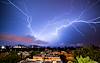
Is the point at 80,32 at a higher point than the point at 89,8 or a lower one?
lower

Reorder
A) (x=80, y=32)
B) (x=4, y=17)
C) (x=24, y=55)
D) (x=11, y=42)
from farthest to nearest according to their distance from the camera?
(x=24, y=55), (x=11, y=42), (x=80, y=32), (x=4, y=17)

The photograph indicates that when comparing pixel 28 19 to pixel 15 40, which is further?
pixel 15 40

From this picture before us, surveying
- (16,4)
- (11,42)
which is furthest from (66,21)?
(11,42)

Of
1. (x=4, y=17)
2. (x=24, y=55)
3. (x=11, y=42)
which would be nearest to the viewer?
(x=4, y=17)

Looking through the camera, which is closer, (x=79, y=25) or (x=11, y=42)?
(x=79, y=25)

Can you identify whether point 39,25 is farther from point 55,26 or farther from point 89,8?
point 89,8

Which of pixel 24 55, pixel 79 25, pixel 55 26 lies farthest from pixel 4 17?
pixel 24 55

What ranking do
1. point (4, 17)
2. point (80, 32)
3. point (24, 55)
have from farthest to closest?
point (24, 55)
point (80, 32)
point (4, 17)

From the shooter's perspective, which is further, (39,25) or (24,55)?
(24,55)

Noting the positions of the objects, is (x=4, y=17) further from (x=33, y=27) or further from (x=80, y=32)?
(x=80, y=32)
